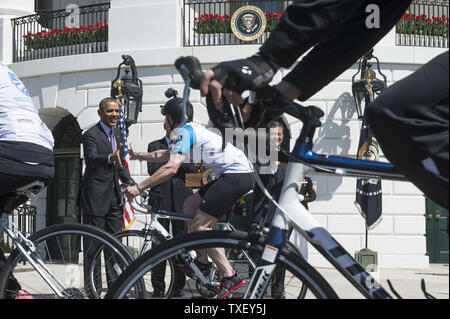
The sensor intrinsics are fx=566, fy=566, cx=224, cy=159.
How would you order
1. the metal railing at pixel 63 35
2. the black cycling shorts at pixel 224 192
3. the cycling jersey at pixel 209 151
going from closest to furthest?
1. the black cycling shorts at pixel 224 192
2. the cycling jersey at pixel 209 151
3. the metal railing at pixel 63 35

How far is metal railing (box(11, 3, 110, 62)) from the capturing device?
14516 millimetres

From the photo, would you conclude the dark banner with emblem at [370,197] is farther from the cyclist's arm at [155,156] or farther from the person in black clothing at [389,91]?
the person in black clothing at [389,91]

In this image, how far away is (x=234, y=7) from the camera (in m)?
15.0

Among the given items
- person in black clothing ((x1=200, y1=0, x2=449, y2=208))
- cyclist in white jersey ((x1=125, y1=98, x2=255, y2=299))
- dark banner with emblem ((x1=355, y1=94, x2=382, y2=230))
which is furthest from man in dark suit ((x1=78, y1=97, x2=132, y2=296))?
dark banner with emblem ((x1=355, y1=94, x2=382, y2=230))

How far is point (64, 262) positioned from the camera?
11.9 feet

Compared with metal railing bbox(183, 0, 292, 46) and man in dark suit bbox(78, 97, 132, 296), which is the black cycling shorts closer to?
man in dark suit bbox(78, 97, 132, 296)

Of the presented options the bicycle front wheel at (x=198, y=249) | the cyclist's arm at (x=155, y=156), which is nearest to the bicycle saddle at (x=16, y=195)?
the bicycle front wheel at (x=198, y=249)

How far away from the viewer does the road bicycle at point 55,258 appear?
11.0ft

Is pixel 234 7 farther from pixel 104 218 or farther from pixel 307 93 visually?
pixel 307 93

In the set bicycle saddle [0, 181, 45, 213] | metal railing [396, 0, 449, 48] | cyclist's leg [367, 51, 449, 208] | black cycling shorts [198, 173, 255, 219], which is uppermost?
metal railing [396, 0, 449, 48]

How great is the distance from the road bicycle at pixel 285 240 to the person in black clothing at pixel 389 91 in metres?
0.10

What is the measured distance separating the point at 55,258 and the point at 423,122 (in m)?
2.67

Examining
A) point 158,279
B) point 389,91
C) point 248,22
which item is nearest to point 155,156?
point 158,279
